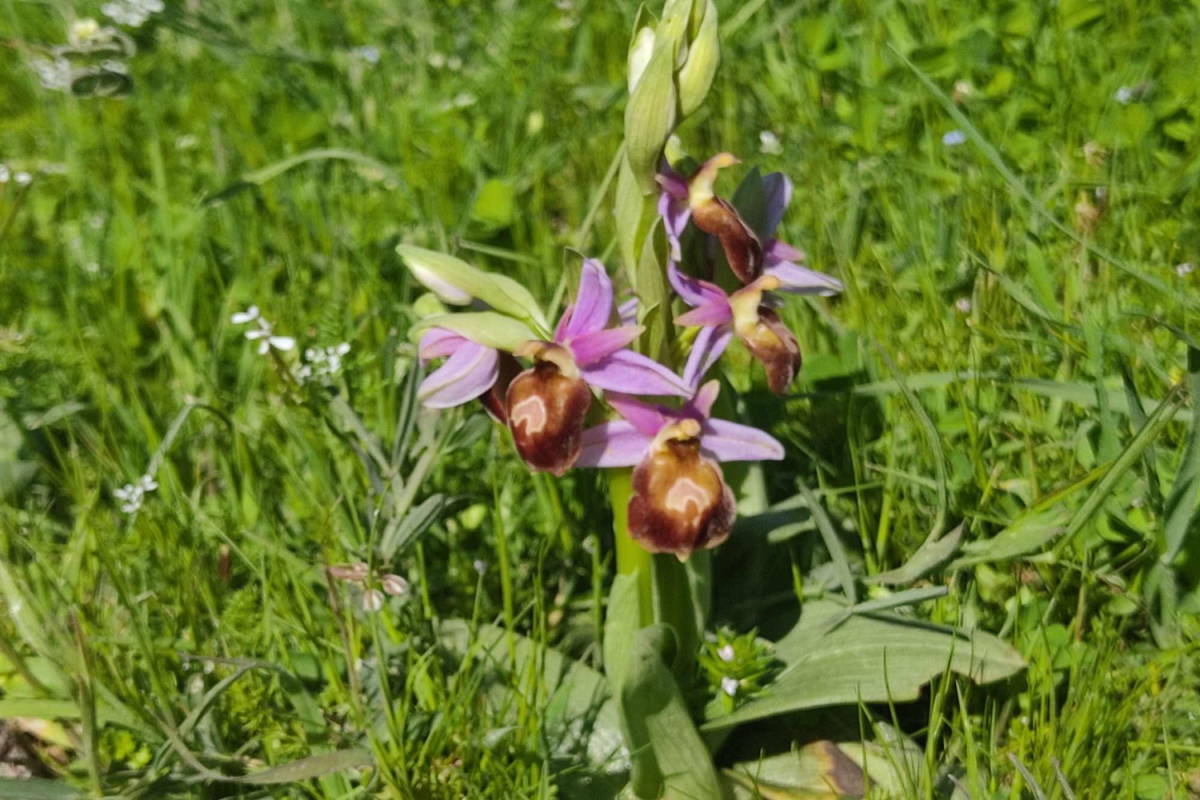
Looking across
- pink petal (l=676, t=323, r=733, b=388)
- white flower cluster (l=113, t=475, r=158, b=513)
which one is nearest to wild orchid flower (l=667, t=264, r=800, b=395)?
pink petal (l=676, t=323, r=733, b=388)

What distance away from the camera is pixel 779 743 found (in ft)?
5.54

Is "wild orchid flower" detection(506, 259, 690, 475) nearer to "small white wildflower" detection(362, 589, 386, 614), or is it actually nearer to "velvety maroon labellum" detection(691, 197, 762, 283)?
"velvety maroon labellum" detection(691, 197, 762, 283)

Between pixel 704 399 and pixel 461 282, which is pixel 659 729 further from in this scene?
pixel 461 282

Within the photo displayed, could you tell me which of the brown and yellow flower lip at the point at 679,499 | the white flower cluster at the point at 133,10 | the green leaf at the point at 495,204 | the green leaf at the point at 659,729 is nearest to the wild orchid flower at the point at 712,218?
the brown and yellow flower lip at the point at 679,499

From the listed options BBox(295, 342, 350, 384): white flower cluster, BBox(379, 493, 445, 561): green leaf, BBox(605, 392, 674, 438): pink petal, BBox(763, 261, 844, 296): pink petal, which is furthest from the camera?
BBox(295, 342, 350, 384): white flower cluster

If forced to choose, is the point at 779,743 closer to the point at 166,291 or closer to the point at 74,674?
the point at 74,674

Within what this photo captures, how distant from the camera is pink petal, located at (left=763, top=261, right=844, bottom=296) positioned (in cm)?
155

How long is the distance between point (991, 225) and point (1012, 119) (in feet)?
1.49

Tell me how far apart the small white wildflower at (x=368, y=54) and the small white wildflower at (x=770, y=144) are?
43.5 inches

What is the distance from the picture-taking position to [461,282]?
4.71 ft

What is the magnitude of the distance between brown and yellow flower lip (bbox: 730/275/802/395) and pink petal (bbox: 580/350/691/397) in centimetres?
12

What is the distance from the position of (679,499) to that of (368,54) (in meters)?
2.17

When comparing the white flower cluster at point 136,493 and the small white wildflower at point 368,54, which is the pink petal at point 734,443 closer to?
the white flower cluster at point 136,493

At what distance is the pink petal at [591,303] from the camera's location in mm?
1392
